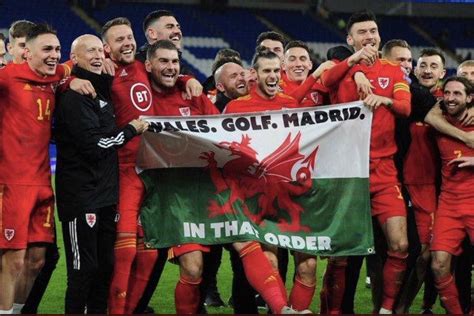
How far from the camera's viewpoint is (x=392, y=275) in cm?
635

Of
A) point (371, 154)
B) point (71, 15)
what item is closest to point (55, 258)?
point (371, 154)

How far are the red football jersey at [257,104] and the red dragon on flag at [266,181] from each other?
252 mm

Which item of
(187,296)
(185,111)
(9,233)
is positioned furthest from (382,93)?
(9,233)

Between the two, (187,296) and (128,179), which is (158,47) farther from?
(187,296)

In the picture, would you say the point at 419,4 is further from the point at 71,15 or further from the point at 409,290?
the point at 409,290

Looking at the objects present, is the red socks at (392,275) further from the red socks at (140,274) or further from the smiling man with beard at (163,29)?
the smiling man with beard at (163,29)

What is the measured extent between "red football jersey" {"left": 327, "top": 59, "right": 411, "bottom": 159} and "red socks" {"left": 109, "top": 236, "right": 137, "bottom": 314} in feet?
5.62

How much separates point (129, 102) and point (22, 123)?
0.74 meters

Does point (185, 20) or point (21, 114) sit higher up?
point (185, 20)

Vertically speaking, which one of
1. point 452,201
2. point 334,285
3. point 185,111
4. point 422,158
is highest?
point 185,111

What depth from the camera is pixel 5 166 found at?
19.1 feet

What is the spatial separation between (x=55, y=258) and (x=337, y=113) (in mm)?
2086

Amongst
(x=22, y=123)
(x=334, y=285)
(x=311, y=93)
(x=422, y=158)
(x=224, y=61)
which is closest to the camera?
(x=22, y=123)

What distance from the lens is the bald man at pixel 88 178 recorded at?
5.66 metres
